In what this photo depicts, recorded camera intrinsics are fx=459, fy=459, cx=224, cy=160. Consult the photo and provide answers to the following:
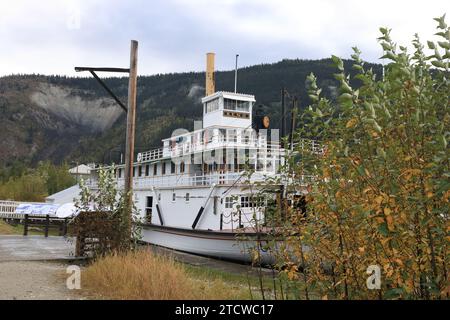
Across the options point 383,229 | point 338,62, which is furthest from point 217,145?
point 383,229

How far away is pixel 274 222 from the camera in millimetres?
5949

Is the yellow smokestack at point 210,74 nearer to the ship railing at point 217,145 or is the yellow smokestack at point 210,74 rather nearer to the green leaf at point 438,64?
the ship railing at point 217,145

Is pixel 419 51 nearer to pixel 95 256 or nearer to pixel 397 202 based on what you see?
pixel 397 202

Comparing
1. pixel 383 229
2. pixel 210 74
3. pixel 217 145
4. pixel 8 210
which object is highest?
pixel 210 74

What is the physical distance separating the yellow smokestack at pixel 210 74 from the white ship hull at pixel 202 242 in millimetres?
11489

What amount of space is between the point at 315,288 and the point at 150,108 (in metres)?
168

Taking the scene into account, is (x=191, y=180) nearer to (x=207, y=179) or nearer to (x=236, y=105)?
(x=207, y=179)

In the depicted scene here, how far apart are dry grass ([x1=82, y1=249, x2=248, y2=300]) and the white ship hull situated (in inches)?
297

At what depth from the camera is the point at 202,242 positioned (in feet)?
65.2

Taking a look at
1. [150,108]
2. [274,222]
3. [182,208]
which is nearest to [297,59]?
[150,108]

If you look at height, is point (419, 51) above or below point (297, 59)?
below

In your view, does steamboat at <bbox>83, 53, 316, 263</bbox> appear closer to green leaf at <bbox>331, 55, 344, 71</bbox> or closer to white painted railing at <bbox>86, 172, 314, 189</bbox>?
white painted railing at <bbox>86, 172, 314, 189</bbox>

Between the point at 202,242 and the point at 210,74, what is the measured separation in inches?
620
